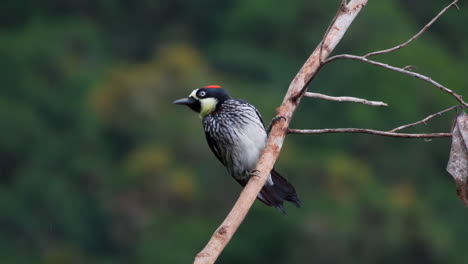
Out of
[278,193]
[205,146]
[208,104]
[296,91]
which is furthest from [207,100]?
[205,146]

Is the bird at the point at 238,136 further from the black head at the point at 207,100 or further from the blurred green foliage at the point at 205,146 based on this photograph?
the blurred green foliage at the point at 205,146

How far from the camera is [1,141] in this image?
28172 millimetres

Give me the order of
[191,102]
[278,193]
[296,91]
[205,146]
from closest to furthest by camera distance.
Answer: [296,91], [278,193], [191,102], [205,146]

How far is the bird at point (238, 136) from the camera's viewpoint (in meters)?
6.04

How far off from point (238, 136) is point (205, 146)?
725 inches

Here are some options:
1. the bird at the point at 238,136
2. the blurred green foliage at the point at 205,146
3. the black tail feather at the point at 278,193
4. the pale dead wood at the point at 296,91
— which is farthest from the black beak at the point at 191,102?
the blurred green foliage at the point at 205,146

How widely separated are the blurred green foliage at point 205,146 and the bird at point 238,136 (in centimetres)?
1516

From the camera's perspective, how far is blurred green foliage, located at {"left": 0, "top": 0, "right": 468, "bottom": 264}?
24266mm

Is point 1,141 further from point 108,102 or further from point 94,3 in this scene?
point 94,3

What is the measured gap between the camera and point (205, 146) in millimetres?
24531

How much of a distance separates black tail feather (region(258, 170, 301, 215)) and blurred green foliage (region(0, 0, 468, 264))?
606 inches

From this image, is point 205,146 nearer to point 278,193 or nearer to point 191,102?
point 191,102

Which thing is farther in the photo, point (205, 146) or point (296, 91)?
point (205, 146)

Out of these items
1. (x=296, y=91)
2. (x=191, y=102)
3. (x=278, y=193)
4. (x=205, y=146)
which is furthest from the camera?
(x=205, y=146)
